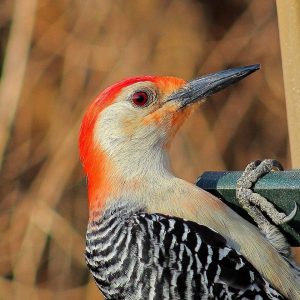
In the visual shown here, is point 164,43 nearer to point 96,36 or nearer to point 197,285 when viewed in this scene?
point 96,36

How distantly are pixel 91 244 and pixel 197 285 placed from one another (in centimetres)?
59

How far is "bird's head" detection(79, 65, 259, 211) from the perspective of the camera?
481 cm

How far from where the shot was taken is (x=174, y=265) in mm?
4285

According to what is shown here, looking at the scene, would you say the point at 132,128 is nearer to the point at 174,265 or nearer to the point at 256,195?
the point at 256,195

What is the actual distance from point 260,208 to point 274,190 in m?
0.15

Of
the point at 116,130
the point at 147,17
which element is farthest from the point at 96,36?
the point at 116,130

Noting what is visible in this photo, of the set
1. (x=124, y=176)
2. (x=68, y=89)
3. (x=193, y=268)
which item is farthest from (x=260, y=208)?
(x=68, y=89)

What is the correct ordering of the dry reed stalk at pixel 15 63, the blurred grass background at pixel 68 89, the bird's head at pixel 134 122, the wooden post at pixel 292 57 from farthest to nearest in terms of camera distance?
the blurred grass background at pixel 68 89, the dry reed stalk at pixel 15 63, the bird's head at pixel 134 122, the wooden post at pixel 292 57

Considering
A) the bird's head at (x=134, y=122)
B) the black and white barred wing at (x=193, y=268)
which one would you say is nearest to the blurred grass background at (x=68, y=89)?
the bird's head at (x=134, y=122)

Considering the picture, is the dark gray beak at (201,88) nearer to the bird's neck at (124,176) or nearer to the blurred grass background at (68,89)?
the bird's neck at (124,176)

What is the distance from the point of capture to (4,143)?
803 centimetres

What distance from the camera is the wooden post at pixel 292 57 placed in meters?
4.67

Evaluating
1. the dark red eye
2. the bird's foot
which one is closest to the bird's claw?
the bird's foot

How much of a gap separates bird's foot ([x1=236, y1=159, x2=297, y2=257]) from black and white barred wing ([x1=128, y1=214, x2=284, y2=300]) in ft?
0.80
